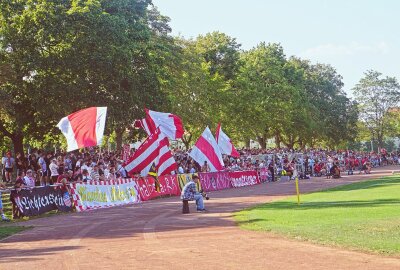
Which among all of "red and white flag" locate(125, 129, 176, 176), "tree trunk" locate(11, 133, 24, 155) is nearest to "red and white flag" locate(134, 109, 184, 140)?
"red and white flag" locate(125, 129, 176, 176)

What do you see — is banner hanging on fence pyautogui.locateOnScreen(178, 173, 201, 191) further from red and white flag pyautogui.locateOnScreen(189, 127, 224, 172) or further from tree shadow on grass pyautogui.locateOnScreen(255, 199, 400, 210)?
tree shadow on grass pyautogui.locateOnScreen(255, 199, 400, 210)

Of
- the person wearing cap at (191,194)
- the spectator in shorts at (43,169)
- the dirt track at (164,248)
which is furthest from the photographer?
the spectator in shorts at (43,169)

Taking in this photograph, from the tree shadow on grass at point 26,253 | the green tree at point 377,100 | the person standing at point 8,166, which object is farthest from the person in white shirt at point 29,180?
the green tree at point 377,100

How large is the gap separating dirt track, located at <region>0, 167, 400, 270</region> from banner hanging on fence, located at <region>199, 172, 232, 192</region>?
17.1 m

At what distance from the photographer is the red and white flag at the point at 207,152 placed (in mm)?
36312

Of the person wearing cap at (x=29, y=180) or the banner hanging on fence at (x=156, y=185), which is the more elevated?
the person wearing cap at (x=29, y=180)

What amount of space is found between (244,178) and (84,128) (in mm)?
24059

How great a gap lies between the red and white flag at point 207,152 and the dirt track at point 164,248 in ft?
48.0

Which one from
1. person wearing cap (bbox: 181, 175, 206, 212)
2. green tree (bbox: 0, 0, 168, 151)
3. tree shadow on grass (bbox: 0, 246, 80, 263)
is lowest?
tree shadow on grass (bbox: 0, 246, 80, 263)

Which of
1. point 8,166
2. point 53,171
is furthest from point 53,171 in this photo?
point 8,166

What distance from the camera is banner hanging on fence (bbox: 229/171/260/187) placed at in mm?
44281

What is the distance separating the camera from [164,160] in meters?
32.1

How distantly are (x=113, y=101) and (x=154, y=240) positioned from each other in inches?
962

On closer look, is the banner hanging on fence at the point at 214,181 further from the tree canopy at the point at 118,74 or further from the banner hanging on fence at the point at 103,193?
the banner hanging on fence at the point at 103,193
